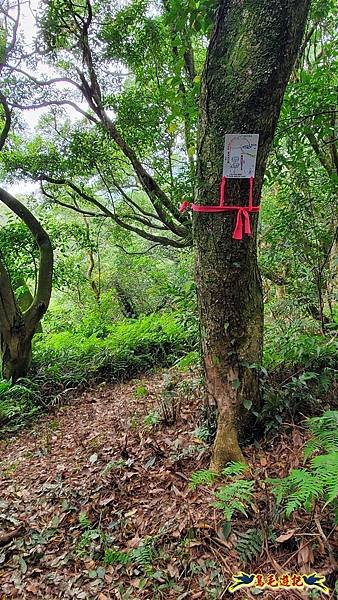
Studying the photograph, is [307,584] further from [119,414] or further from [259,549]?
[119,414]

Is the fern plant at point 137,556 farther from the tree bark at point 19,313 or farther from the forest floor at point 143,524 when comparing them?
the tree bark at point 19,313

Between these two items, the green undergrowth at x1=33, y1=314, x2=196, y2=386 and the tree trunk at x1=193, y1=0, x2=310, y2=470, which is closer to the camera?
the tree trunk at x1=193, y1=0, x2=310, y2=470

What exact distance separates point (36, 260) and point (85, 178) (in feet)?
5.66

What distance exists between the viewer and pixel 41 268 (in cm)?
569

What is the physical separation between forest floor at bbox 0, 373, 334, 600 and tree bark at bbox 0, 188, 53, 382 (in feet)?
7.24

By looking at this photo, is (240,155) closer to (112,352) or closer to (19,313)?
(19,313)

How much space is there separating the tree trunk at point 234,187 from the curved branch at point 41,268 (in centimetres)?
384

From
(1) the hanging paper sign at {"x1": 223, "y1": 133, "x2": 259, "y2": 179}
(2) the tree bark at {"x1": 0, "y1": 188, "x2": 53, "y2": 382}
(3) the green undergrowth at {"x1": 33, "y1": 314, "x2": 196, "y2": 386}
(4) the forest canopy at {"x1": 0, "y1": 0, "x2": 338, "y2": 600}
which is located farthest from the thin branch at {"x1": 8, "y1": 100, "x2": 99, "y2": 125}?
(1) the hanging paper sign at {"x1": 223, "y1": 133, "x2": 259, "y2": 179}

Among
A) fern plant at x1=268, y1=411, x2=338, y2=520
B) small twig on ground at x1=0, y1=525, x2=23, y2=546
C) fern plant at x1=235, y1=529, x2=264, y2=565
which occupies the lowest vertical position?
small twig on ground at x1=0, y1=525, x2=23, y2=546

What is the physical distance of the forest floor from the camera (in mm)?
1737

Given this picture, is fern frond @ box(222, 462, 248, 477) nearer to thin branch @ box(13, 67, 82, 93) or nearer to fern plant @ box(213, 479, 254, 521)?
fern plant @ box(213, 479, 254, 521)

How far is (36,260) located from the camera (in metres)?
6.40

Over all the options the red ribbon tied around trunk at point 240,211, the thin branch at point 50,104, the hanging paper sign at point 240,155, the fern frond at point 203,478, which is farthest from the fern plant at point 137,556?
the thin branch at point 50,104

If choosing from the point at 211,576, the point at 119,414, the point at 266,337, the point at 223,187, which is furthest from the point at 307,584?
the point at 119,414
